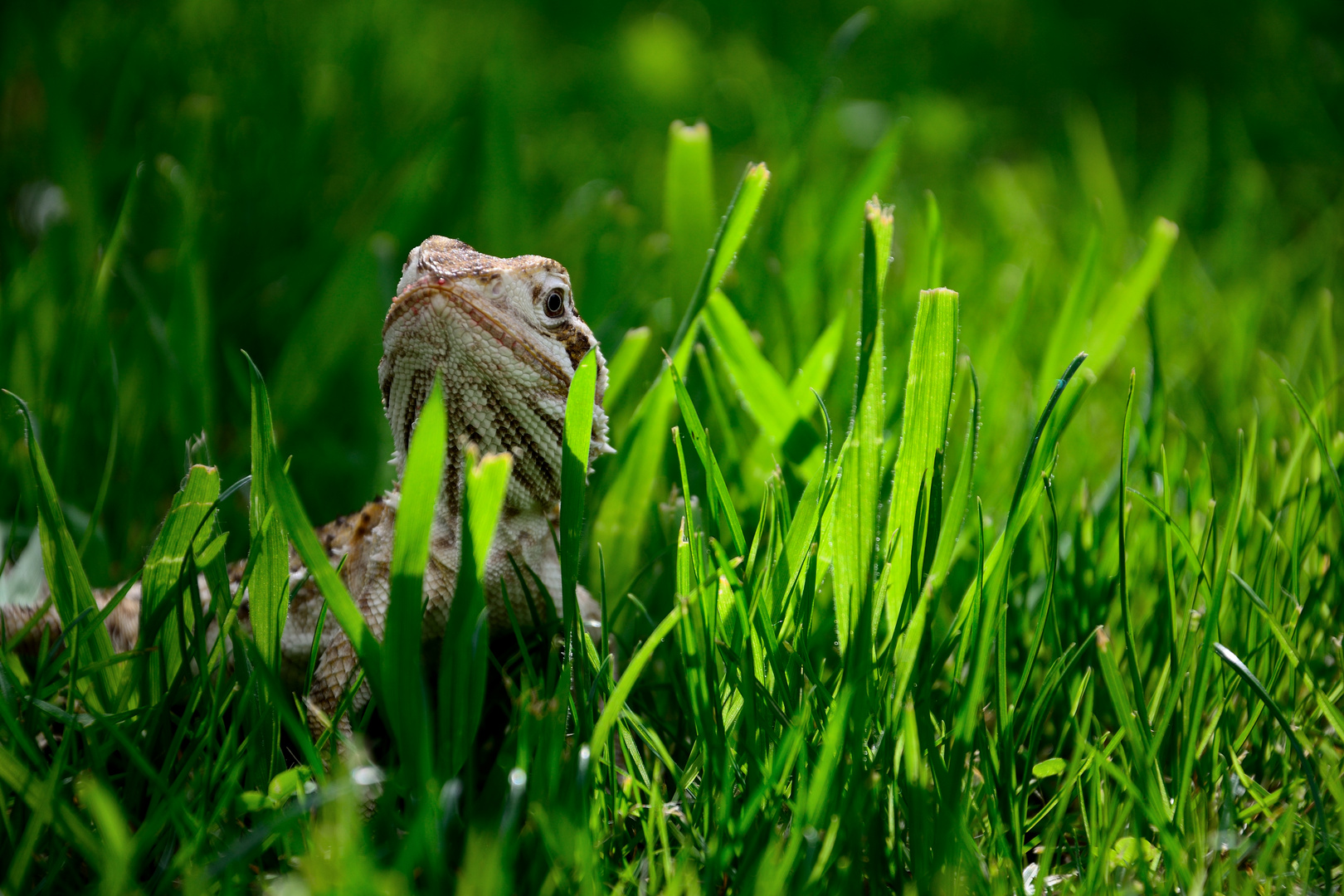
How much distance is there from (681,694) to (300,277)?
256cm

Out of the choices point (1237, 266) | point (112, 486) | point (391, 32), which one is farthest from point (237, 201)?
point (1237, 266)

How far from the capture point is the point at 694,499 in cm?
251

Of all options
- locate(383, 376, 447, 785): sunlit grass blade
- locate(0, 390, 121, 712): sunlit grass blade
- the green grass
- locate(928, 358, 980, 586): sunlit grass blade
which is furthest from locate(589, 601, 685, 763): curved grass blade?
locate(0, 390, 121, 712): sunlit grass blade

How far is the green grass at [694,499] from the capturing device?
1.63 metres

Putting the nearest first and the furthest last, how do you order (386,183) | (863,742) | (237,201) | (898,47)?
(863,742), (237,201), (386,183), (898,47)

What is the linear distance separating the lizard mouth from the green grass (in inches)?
15.3

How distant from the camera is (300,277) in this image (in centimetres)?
377

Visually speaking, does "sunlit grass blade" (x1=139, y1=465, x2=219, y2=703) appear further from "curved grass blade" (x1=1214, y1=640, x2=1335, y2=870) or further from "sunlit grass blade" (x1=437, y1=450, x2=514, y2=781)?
"curved grass blade" (x1=1214, y1=640, x2=1335, y2=870)

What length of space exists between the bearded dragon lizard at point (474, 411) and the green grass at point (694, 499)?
17 centimetres

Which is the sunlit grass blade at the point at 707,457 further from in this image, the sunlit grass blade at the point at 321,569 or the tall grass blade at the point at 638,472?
the sunlit grass blade at the point at 321,569

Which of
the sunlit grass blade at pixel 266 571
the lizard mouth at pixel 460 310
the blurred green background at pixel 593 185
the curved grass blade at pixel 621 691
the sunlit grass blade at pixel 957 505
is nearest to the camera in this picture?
the curved grass blade at pixel 621 691

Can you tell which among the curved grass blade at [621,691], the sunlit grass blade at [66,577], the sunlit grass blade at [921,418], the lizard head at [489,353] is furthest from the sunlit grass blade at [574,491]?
the sunlit grass blade at [66,577]

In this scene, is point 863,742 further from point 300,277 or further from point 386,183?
point 386,183

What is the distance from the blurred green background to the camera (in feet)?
10.3
